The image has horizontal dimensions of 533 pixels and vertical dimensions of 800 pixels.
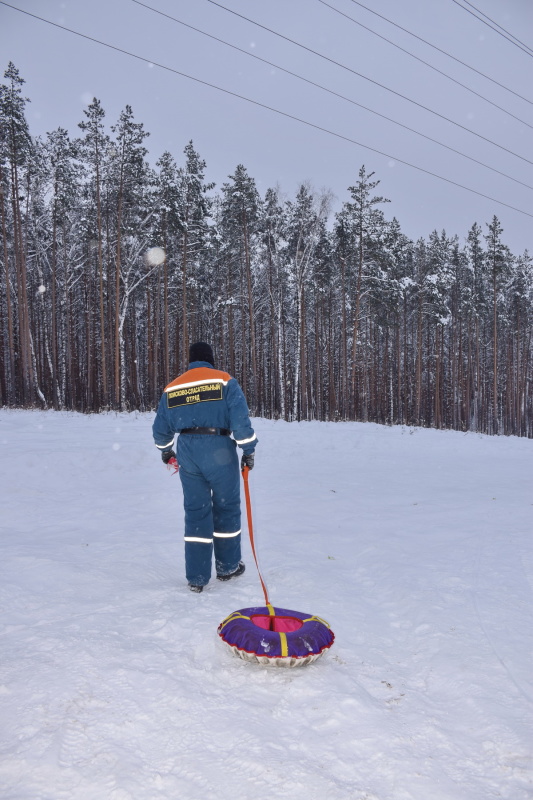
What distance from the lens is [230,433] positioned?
14.6 ft

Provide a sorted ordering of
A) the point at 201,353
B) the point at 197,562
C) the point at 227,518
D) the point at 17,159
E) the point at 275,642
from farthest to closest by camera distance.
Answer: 1. the point at 17,159
2. the point at 201,353
3. the point at 227,518
4. the point at 197,562
5. the point at 275,642

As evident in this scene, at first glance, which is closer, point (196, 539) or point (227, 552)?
point (196, 539)

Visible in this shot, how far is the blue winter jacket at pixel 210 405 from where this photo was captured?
4.29 m

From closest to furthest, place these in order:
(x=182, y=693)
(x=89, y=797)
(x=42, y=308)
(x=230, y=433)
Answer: (x=89, y=797) → (x=182, y=693) → (x=230, y=433) → (x=42, y=308)

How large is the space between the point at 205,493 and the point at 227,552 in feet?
2.18

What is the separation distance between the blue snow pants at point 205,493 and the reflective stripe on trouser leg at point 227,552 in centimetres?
9

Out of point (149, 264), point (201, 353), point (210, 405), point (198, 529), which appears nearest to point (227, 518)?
point (198, 529)

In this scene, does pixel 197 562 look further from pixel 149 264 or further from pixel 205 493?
pixel 149 264

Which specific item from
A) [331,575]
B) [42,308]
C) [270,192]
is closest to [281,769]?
[331,575]

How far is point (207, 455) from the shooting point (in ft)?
13.9

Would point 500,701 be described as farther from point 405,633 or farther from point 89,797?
point 89,797

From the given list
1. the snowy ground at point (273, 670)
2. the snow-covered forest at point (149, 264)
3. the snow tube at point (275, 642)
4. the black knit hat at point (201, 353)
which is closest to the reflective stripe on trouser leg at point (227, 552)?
the snowy ground at point (273, 670)

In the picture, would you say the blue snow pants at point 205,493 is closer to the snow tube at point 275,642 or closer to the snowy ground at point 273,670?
the snowy ground at point 273,670

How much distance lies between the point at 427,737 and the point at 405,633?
45.9 inches
